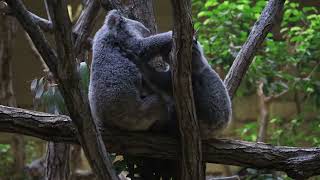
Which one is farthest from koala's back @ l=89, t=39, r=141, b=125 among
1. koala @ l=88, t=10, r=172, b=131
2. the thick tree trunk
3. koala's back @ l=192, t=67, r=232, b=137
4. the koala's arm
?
the thick tree trunk

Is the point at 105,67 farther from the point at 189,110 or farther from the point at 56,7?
the point at 56,7

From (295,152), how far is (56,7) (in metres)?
1.70

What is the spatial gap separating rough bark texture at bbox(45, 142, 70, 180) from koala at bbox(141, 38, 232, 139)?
163 centimetres

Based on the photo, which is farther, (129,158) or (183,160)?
(129,158)

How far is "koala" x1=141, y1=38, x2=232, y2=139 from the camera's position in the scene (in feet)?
10.3

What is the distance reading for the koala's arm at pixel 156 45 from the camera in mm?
3059

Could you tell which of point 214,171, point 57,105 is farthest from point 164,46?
point 214,171

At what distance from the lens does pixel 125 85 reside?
3.09 metres

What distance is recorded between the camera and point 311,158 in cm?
298

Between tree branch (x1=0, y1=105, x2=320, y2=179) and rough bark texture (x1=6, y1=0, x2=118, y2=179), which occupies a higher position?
rough bark texture (x1=6, y1=0, x2=118, y2=179)

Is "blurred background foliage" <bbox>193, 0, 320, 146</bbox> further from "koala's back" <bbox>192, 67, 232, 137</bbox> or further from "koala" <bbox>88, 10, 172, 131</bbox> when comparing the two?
"koala" <bbox>88, 10, 172, 131</bbox>

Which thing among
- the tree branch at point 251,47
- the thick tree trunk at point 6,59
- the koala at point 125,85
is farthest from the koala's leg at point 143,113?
the thick tree trunk at point 6,59

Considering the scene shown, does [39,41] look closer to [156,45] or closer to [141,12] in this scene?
[156,45]

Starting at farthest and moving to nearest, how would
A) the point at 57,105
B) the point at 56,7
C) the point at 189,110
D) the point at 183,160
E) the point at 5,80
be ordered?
the point at 5,80 < the point at 57,105 < the point at 183,160 < the point at 189,110 < the point at 56,7
